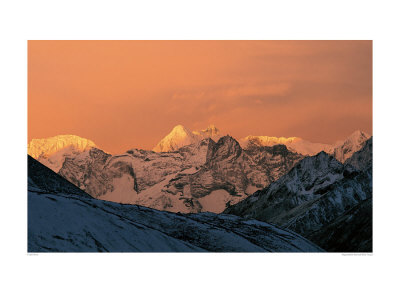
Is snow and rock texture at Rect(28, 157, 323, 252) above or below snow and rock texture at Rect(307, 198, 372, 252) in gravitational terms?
above

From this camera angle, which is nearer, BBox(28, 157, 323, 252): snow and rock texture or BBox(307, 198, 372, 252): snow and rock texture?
BBox(28, 157, 323, 252): snow and rock texture

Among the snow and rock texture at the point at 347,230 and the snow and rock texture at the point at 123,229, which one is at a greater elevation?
the snow and rock texture at the point at 123,229

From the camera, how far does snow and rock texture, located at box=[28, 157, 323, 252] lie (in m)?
73.6

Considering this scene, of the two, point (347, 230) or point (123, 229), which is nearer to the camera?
point (123, 229)

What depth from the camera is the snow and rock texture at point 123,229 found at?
7362cm

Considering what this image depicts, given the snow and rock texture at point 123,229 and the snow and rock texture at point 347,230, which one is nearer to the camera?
the snow and rock texture at point 123,229

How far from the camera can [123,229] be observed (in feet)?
268

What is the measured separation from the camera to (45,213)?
75875 millimetres

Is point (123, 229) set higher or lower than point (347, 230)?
higher
